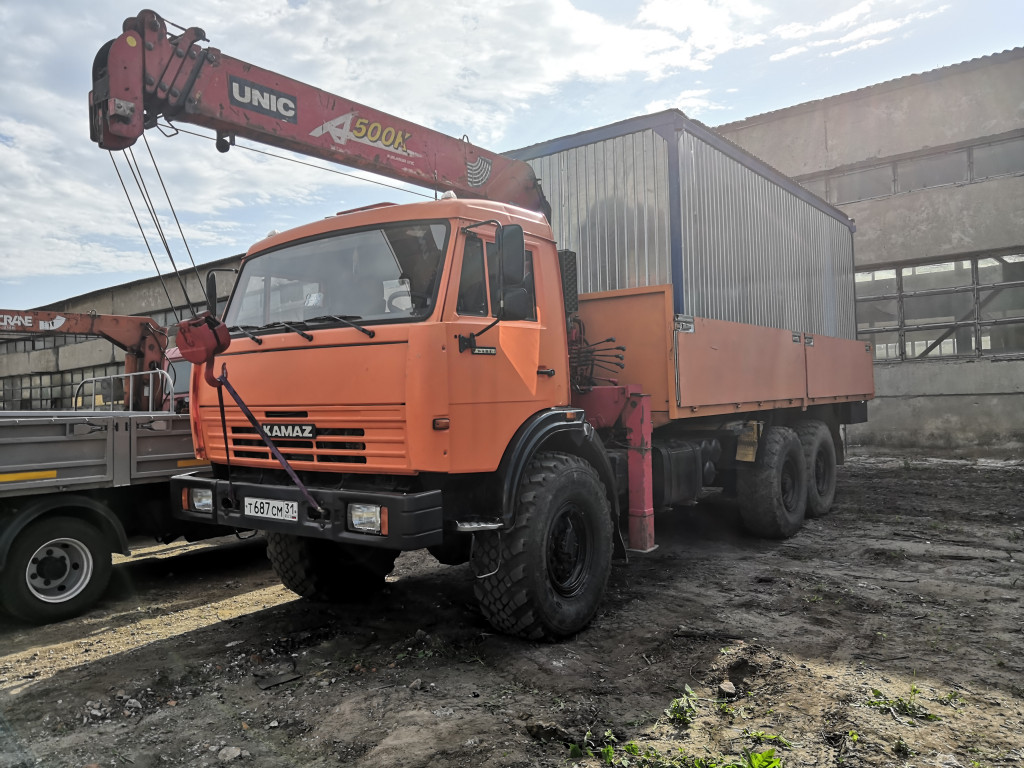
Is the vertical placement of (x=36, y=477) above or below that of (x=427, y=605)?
above

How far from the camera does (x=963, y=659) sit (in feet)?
13.2

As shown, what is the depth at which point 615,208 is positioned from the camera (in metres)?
6.17

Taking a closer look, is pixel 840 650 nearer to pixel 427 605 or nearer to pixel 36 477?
pixel 427 605

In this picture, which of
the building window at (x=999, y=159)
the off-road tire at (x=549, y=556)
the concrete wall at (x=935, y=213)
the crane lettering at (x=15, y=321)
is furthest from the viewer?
the building window at (x=999, y=159)

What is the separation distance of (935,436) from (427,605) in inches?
523

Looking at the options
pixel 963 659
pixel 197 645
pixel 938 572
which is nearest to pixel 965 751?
Answer: pixel 963 659

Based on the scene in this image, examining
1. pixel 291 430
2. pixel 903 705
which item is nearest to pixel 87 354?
pixel 291 430

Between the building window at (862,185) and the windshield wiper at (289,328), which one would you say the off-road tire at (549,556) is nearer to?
the windshield wiper at (289,328)

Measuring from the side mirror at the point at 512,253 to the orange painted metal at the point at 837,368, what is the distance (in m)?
5.54

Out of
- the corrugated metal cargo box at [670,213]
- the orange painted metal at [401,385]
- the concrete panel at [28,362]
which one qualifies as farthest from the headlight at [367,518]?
the concrete panel at [28,362]

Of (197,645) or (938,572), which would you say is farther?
(938,572)

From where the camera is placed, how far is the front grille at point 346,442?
12.4ft

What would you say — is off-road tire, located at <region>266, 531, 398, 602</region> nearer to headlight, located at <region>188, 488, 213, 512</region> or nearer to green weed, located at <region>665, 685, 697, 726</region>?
headlight, located at <region>188, 488, 213, 512</region>

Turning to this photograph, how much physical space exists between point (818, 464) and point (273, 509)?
22.7ft
